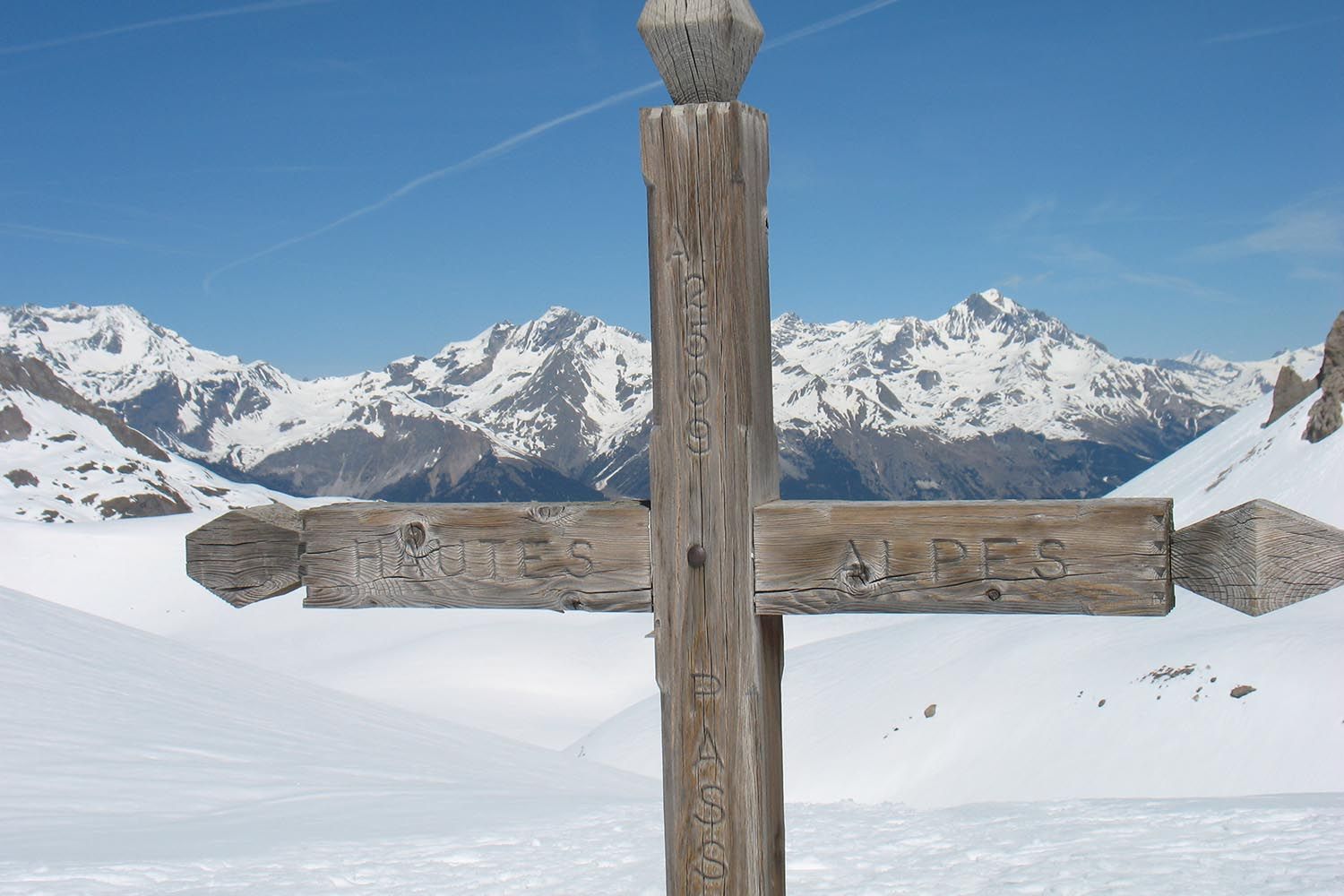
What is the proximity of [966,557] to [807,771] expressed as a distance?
17535mm

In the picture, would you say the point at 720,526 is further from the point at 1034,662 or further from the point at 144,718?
the point at 1034,662

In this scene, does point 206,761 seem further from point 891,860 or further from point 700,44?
point 700,44

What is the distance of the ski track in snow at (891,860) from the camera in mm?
8336

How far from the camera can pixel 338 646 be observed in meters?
42.2

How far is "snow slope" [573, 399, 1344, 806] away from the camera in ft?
52.3

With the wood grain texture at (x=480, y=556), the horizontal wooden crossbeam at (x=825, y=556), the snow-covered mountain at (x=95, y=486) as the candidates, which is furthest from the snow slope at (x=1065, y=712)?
the snow-covered mountain at (x=95, y=486)

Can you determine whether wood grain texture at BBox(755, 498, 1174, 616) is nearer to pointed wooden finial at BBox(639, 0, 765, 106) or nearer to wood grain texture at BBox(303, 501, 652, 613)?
wood grain texture at BBox(303, 501, 652, 613)

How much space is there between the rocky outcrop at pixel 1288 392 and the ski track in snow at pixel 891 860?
4474 centimetres

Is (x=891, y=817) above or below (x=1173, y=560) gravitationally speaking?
below

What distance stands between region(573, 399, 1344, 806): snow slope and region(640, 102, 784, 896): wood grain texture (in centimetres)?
1293

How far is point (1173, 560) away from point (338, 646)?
40.9 metres

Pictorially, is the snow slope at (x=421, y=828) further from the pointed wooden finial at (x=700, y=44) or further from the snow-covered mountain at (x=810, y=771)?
the pointed wooden finial at (x=700, y=44)

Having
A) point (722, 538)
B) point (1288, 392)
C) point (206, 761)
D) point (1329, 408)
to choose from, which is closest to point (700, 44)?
point (722, 538)

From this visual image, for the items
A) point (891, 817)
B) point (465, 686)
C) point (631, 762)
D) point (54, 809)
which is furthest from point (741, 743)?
point (465, 686)
